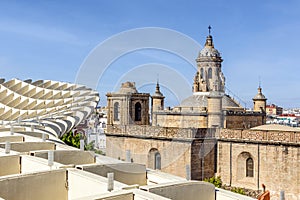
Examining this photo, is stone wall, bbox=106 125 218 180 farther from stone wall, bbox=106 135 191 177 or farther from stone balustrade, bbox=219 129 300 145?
stone balustrade, bbox=219 129 300 145

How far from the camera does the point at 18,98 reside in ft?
77.4

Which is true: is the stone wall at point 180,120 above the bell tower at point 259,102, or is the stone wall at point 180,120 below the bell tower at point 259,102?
below

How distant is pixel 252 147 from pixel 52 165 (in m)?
16.5

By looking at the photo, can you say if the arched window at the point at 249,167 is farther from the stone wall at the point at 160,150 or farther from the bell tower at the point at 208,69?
the bell tower at the point at 208,69

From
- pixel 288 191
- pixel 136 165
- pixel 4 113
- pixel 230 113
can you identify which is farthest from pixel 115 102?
pixel 136 165

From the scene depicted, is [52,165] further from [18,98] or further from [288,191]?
[18,98]

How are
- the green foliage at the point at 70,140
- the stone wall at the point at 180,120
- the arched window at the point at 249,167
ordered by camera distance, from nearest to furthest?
the green foliage at the point at 70,140 < the arched window at the point at 249,167 < the stone wall at the point at 180,120

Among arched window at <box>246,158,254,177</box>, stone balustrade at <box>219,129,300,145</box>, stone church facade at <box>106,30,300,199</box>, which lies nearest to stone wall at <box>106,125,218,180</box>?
stone church facade at <box>106,30,300,199</box>

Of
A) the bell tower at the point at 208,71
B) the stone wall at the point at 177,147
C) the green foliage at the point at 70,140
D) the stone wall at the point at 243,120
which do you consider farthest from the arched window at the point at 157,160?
the bell tower at the point at 208,71

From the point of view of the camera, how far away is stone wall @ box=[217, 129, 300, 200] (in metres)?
19.9

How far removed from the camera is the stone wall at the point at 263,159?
1989 centimetres

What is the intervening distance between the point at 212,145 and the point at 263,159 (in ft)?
9.56

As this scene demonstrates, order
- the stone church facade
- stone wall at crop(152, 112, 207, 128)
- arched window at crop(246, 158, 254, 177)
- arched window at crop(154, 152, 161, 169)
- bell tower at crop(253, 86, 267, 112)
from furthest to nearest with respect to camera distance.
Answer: bell tower at crop(253, 86, 267, 112)
stone wall at crop(152, 112, 207, 128)
arched window at crop(154, 152, 161, 169)
arched window at crop(246, 158, 254, 177)
the stone church facade

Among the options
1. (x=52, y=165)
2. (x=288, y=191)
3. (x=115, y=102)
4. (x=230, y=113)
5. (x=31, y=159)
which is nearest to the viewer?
(x=52, y=165)
